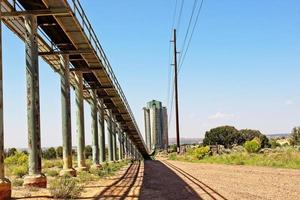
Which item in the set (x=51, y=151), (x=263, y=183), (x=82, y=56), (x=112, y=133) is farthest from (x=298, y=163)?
(x=51, y=151)

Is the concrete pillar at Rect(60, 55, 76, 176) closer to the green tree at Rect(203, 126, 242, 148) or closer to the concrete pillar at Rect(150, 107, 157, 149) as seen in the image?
the green tree at Rect(203, 126, 242, 148)

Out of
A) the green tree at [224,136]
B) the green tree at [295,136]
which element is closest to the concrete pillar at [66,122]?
the green tree at [295,136]

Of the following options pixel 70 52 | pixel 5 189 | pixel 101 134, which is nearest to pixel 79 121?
pixel 70 52

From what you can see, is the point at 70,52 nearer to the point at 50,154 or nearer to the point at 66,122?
the point at 66,122

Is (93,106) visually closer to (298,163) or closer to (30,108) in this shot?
(298,163)

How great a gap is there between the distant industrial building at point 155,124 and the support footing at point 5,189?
120895 mm

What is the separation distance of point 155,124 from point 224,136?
20.6 m

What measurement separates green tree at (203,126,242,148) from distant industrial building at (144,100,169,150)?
13304 millimetres

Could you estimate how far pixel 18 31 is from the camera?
819 inches

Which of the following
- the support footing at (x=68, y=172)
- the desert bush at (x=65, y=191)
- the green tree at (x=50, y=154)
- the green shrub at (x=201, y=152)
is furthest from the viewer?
the green tree at (x=50, y=154)

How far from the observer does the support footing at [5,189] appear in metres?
12.4

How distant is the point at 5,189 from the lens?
1257 centimetres

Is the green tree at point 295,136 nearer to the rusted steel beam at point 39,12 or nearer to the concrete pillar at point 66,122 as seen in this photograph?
the concrete pillar at point 66,122

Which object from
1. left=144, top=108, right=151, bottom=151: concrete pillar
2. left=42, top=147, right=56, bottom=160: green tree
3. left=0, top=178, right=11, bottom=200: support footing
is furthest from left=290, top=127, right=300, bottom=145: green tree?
left=0, top=178, right=11, bottom=200: support footing
